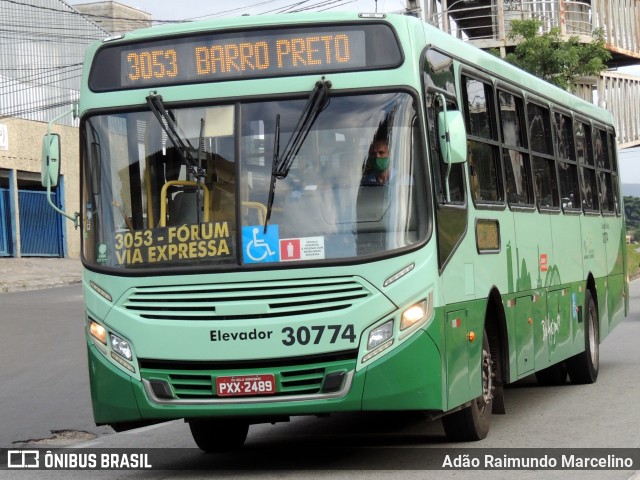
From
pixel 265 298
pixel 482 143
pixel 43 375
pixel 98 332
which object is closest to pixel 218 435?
pixel 98 332

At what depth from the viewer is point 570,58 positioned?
3891 centimetres

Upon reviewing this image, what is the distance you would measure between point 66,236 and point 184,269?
131ft

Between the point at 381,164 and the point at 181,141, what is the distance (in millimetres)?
1325

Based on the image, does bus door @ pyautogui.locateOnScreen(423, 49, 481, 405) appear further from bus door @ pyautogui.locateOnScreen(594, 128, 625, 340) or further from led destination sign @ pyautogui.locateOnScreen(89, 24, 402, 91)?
bus door @ pyautogui.locateOnScreen(594, 128, 625, 340)

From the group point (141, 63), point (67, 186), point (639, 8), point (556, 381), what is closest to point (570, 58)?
point (67, 186)

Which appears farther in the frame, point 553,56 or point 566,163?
point 553,56

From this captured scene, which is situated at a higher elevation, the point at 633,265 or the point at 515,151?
the point at 515,151

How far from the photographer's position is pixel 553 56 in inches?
1533

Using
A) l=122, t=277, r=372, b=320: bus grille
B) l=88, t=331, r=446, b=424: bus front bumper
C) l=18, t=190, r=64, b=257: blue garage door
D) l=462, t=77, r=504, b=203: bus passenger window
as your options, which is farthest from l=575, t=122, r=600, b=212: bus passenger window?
l=18, t=190, r=64, b=257: blue garage door

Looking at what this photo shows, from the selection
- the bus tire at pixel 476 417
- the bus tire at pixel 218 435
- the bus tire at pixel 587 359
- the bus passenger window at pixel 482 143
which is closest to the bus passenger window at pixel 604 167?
the bus tire at pixel 587 359

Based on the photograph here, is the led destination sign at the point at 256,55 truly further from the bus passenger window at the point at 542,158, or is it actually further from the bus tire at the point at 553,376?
the bus tire at the point at 553,376

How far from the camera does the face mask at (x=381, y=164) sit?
847cm

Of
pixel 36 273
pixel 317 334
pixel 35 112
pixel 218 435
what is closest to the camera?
pixel 317 334

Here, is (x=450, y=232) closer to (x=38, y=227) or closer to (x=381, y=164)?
(x=381, y=164)
